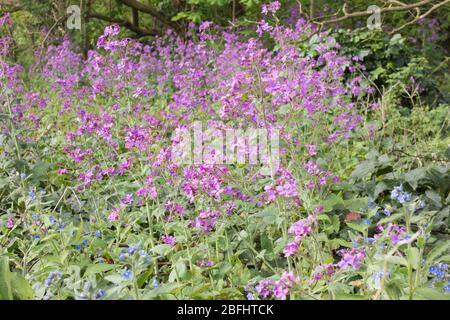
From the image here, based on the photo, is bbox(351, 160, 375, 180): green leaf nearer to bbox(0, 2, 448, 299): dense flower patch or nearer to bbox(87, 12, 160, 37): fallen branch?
bbox(0, 2, 448, 299): dense flower patch

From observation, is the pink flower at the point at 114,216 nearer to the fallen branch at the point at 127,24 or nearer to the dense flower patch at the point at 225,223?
the dense flower patch at the point at 225,223

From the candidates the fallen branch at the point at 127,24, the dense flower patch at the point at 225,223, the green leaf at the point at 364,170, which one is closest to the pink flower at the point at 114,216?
the dense flower patch at the point at 225,223

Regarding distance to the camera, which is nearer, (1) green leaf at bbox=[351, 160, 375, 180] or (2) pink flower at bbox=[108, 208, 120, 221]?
(2) pink flower at bbox=[108, 208, 120, 221]

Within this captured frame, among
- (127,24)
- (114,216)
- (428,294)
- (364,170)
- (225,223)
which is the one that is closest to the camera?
(428,294)

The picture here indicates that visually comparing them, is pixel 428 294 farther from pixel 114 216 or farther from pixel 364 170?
pixel 364 170

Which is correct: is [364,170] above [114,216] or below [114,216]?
above

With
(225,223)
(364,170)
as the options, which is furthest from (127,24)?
(225,223)

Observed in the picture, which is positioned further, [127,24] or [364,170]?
[127,24]

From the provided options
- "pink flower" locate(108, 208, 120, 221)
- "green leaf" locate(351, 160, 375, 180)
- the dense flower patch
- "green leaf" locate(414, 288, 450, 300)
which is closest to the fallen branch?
the dense flower patch

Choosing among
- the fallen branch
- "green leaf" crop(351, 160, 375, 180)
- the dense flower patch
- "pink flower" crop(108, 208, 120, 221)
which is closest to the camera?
the dense flower patch

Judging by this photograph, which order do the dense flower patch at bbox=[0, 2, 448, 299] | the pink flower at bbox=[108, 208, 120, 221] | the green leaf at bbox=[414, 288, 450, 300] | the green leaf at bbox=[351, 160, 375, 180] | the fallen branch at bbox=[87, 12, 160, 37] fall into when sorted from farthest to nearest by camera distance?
the fallen branch at bbox=[87, 12, 160, 37] → the green leaf at bbox=[351, 160, 375, 180] → the pink flower at bbox=[108, 208, 120, 221] → the dense flower patch at bbox=[0, 2, 448, 299] → the green leaf at bbox=[414, 288, 450, 300]
